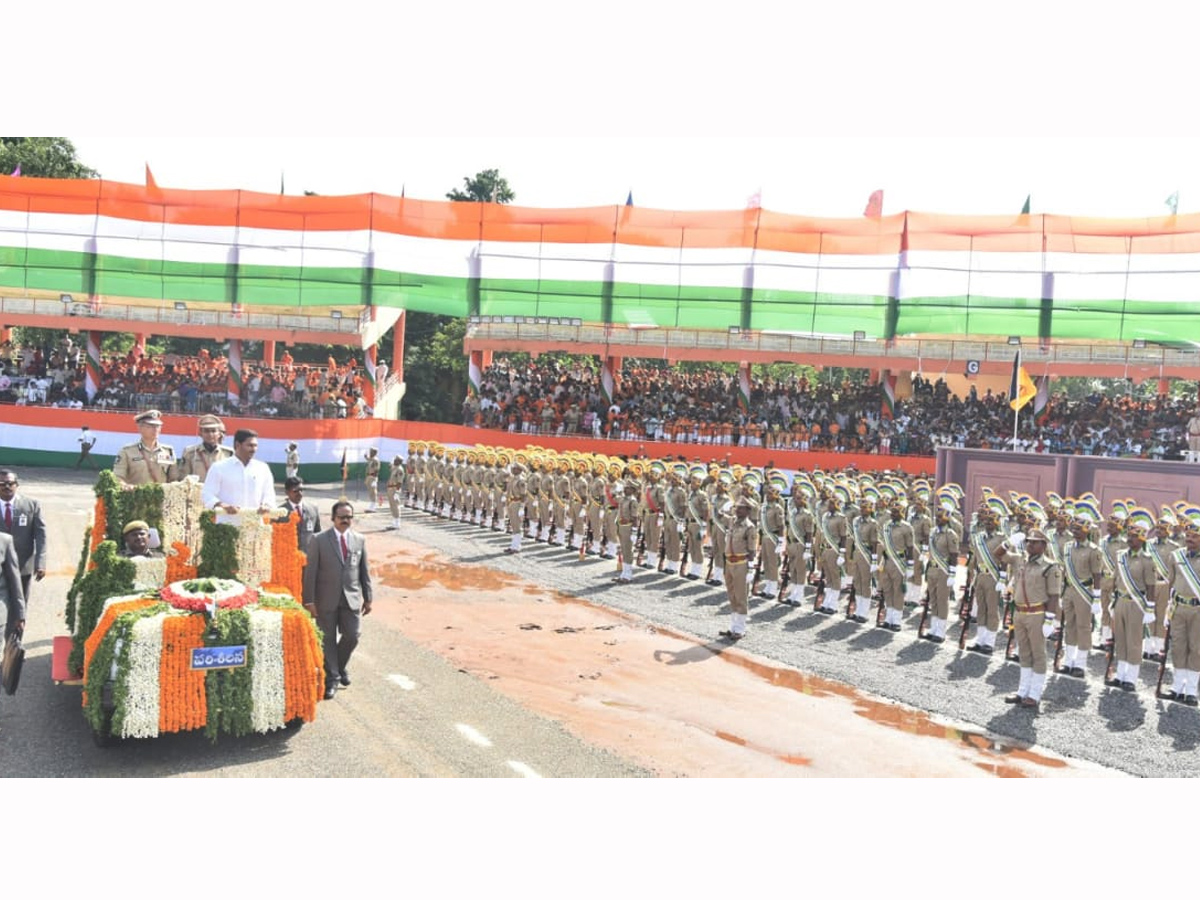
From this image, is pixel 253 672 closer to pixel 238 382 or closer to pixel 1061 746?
pixel 1061 746

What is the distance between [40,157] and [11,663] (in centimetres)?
4092

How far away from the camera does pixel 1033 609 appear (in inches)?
424

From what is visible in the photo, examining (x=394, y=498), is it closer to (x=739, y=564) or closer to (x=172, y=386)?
(x=739, y=564)

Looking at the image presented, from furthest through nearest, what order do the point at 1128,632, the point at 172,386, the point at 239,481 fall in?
the point at 172,386
the point at 1128,632
the point at 239,481

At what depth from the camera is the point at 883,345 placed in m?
34.6

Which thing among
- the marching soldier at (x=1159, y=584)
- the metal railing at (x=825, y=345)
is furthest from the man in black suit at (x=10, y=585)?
the metal railing at (x=825, y=345)

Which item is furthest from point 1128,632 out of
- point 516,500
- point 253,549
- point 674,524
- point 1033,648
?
point 516,500

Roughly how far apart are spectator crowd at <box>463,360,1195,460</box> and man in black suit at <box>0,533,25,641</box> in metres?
25.5

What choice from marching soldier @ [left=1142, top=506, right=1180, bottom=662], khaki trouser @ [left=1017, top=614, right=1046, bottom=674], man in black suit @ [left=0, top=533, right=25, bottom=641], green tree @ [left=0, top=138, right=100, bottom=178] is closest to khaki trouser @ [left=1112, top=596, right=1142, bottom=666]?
marching soldier @ [left=1142, top=506, right=1180, bottom=662]

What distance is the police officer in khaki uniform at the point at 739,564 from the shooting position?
12.8 metres

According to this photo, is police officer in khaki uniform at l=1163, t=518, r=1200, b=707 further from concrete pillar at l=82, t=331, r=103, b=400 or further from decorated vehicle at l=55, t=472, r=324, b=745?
concrete pillar at l=82, t=331, r=103, b=400

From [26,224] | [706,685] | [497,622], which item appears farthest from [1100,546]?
[26,224]

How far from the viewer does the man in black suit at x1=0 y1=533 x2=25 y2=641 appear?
305 inches

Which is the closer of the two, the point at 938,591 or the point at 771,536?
the point at 938,591
